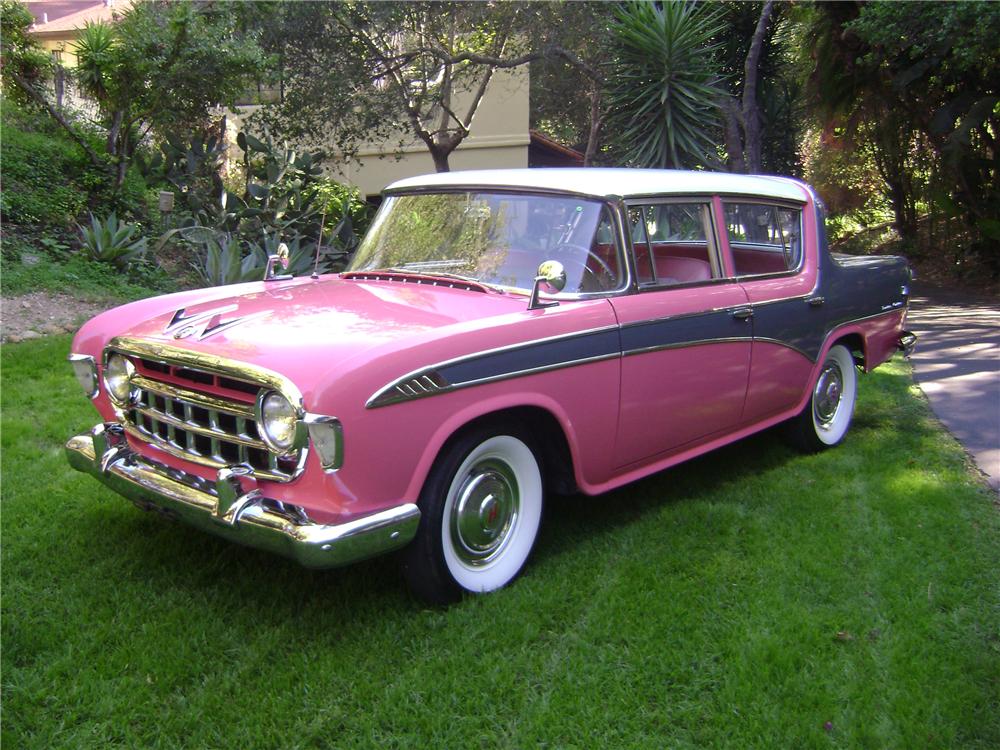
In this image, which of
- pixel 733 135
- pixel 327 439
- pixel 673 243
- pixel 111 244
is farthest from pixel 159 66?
pixel 327 439

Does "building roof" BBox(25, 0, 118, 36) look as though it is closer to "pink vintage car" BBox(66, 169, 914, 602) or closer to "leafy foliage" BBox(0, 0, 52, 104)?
"leafy foliage" BBox(0, 0, 52, 104)

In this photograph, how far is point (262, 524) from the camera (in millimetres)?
2914

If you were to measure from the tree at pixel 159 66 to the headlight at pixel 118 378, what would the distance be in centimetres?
743

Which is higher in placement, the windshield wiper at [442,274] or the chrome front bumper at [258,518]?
the windshield wiper at [442,274]

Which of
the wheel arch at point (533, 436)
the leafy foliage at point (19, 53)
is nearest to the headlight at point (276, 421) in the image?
the wheel arch at point (533, 436)

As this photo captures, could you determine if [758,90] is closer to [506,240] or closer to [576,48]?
[576,48]

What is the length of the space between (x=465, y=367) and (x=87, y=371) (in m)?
1.76

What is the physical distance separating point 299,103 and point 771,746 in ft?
39.4

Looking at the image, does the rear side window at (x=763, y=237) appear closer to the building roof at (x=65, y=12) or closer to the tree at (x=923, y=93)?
the tree at (x=923, y=93)

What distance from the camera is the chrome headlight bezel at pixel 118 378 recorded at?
11.7ft

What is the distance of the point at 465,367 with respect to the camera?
3.21 metres

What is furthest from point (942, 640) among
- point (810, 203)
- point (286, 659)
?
point (810, 203)

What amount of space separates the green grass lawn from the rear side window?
1323mm

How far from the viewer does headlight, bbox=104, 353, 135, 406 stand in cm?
359
